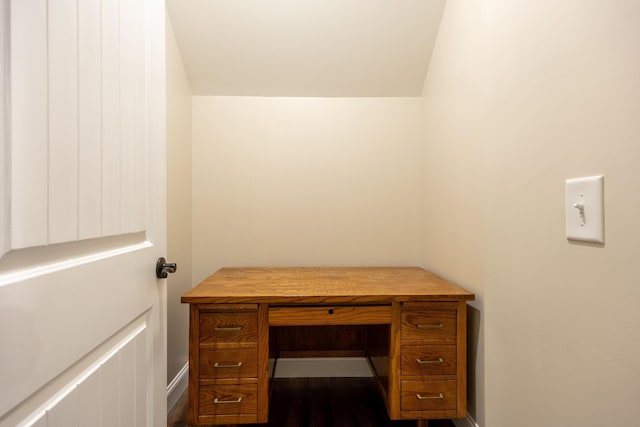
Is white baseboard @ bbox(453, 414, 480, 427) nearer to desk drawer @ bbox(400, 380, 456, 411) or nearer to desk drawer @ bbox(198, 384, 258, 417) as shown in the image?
desk drawer @ bbox(400, 380, 456, 411)

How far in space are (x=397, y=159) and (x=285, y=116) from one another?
710mm

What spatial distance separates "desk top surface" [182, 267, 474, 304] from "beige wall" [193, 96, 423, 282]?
217 mm

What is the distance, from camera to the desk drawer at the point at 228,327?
4.34 ft

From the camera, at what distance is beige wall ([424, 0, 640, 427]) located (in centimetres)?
67

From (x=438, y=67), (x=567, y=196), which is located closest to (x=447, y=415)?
(x=567, y=196)

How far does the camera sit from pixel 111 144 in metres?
0.73

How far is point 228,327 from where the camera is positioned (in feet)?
4.36

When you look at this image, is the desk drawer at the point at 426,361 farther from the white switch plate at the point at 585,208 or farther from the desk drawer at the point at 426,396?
the white switch plate at the point at 585,208

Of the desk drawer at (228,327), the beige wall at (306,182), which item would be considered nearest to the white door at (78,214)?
the desk drawer at (228,327)

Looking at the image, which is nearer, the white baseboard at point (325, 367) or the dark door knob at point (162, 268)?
the dark door knob at point (162, 268)

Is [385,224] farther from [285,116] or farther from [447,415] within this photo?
[447,415]

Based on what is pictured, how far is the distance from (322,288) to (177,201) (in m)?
0.90

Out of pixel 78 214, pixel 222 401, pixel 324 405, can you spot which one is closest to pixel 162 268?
pixel 78 214

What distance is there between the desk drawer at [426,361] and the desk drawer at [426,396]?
4 cm
